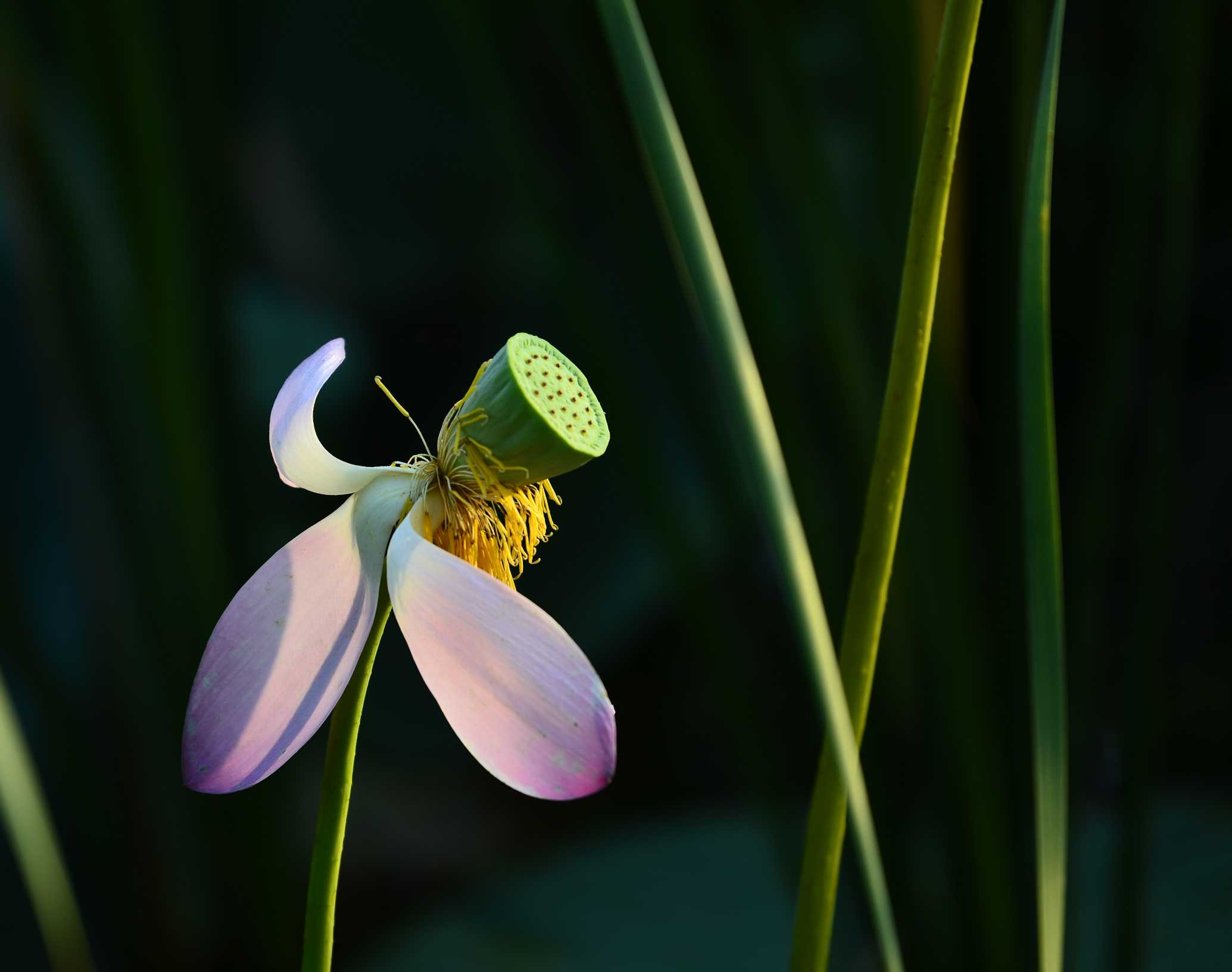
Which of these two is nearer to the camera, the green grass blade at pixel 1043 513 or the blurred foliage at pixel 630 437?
the green grass blade at pixel 1043 513

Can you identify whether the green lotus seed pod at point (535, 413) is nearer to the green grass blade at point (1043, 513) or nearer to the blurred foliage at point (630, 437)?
the green grass blade at point (1043, 513)

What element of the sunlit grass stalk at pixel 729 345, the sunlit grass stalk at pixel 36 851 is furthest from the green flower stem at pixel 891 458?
the sunlit grass stalk at pixel 36 851

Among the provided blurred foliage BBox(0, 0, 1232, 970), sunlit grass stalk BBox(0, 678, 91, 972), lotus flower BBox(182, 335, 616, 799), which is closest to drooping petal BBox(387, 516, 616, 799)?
lotus flower BBox(182, 335, 616, 799)

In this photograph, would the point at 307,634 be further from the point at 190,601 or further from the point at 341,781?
the point at 190,601

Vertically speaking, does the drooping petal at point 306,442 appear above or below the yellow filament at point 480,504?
above

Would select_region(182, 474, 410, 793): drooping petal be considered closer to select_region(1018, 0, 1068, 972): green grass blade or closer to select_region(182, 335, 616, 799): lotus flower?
select_region(182, 335, 616, 799): lotus flower

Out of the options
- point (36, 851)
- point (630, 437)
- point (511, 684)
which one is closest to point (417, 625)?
point (511, 684)
